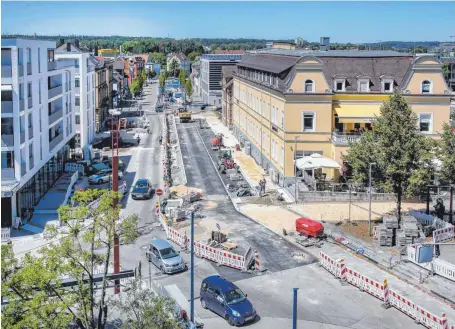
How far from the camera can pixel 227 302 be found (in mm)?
24234

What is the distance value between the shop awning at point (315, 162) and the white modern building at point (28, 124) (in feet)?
64.2

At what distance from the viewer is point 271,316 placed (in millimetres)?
24875

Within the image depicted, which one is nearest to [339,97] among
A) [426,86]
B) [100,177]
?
Answer: [426,86]

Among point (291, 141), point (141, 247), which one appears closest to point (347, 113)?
point (291, 141)

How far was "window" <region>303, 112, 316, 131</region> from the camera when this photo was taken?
47.7m

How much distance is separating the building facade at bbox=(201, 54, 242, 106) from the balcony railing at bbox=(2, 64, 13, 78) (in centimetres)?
7864

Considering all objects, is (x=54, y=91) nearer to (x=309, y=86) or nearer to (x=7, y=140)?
(x=7, y=140)

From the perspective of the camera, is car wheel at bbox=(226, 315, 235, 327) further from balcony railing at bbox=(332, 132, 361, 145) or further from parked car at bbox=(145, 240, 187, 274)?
balcony railing at bbox=(332, 132, 361, 145)

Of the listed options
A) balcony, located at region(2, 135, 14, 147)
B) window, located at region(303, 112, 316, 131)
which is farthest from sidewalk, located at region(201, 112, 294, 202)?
balcony, located at region(2, 135, 14, 147)

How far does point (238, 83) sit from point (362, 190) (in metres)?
32.8

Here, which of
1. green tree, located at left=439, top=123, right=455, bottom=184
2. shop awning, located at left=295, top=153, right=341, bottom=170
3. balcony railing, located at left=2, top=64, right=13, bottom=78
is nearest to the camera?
balcony railing, located at left=2, top=64, right=13, bottom=78

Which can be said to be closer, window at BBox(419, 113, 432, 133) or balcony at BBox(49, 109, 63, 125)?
balcony at BBox(49, 109, 63, 125)

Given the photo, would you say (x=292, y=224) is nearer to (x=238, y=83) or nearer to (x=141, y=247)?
(x=141, y=247)

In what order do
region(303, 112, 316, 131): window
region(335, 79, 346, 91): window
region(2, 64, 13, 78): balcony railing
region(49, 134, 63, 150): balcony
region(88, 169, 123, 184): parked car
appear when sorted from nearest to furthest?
region(2, 64, 13, 78): balcony railing
region(49, 134, 63, 150): balcony
region(303, 112, 316, 131): window
region(335, 79, 346, 91): window
region(88, 169, 123, 184): parked car
